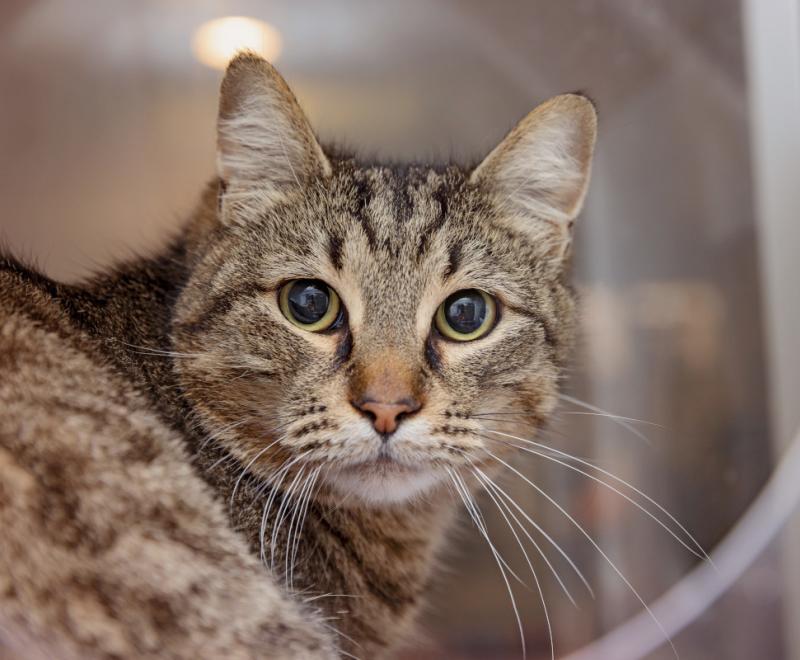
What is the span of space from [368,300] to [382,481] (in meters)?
0.24

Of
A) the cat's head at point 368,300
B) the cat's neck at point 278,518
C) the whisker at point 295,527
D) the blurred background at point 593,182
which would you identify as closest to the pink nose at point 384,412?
the cat's head at point 368,300

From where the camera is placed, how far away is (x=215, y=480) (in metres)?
1.12

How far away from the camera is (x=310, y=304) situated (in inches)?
46.2

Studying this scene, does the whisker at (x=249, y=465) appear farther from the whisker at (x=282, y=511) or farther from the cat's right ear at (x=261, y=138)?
the cat's right ear at (x=261, y=138)

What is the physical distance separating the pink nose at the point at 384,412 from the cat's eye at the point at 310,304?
0.16 m

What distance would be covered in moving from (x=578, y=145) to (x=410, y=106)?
0.62m

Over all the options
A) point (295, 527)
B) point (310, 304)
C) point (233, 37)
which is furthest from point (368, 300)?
point (233, 37)

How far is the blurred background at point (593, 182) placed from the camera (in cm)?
143

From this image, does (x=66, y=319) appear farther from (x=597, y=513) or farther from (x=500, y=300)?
(x=597, y=513)

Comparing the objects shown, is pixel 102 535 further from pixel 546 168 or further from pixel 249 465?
pixel 546 168

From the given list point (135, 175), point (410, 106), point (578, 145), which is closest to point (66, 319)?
point (135, 175)

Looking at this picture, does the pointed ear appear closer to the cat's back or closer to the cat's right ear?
the cat's right ear

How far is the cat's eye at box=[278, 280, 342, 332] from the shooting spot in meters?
1.17

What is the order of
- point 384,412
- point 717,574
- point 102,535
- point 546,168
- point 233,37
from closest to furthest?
point 102,535
point 384,412
point 546,168
point 233,37
point 717,574
